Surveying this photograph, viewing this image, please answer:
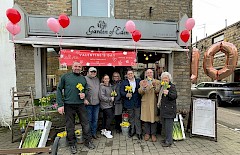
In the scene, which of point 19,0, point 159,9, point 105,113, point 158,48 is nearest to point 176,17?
point 159,9

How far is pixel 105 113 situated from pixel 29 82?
2.46 metres

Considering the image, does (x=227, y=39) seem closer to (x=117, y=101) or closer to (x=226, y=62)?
(x=226, y=62)

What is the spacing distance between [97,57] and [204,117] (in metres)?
3.24

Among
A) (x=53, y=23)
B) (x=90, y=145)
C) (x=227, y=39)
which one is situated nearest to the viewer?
(x=90, y=145)

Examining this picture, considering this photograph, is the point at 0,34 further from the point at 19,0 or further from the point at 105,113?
the point at 105,113

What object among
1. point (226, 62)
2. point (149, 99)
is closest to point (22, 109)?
point (149, 99)

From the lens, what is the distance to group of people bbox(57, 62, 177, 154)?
3.65 metres

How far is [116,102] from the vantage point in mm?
4414

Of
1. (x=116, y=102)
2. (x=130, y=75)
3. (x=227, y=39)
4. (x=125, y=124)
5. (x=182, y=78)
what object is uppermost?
(x=227, y=39)

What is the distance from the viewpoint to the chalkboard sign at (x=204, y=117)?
4.23 m

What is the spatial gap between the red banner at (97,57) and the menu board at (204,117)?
82.7 inches

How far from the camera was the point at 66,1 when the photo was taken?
197 inches

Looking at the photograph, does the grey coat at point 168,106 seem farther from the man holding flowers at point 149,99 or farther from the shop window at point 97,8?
the shop window at point 97,8

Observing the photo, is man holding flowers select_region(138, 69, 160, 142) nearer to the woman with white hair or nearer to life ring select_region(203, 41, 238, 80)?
the woman with white hair
